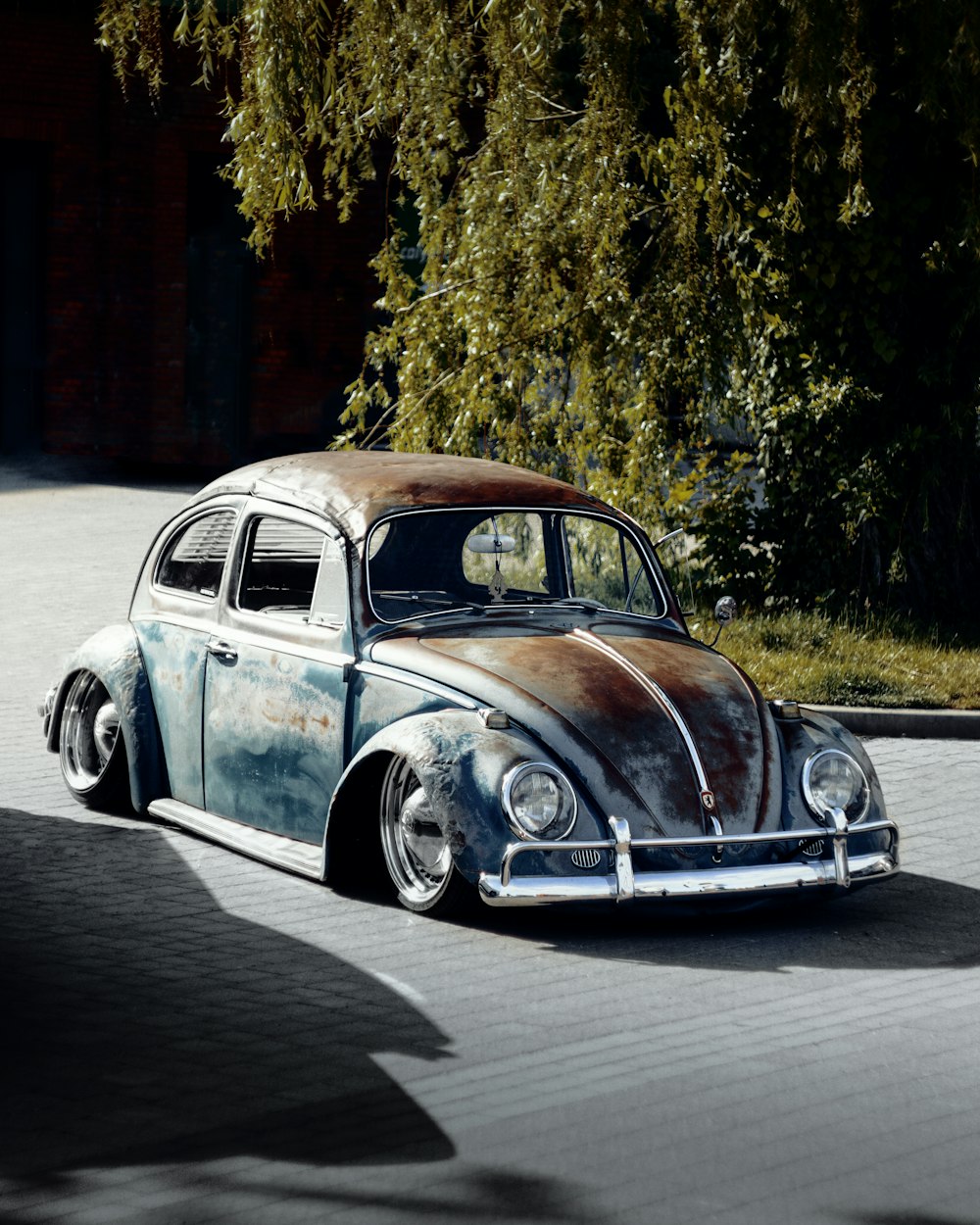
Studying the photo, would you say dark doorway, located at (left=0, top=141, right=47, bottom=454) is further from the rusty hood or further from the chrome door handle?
the rusty hood

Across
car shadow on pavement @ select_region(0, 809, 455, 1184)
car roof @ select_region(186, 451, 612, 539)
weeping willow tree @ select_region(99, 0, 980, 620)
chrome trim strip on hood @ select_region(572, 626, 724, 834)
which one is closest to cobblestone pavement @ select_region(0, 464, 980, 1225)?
car shadow on pavement @ select_region(0, 809, 455, 1184)

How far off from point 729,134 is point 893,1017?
8.20m

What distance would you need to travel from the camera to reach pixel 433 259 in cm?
1387

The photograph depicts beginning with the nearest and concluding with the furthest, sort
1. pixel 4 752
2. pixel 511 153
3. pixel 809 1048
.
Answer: pixel 809 1048 < pixel 4 752 < pixel 511 153

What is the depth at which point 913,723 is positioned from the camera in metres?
11.2

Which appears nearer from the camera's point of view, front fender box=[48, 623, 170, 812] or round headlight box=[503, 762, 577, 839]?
round headlight box=[503, 762, 577, 839]

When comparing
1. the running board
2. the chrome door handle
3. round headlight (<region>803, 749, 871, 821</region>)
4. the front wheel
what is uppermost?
the chrome door handle

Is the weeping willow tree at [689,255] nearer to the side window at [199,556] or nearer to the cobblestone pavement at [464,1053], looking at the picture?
the side window at [199,556]

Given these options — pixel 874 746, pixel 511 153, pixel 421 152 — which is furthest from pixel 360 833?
pixel 421 152

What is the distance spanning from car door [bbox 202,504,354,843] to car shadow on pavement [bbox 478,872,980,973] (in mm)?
989

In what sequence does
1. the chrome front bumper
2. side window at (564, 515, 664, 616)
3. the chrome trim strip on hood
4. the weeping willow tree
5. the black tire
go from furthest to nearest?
the weeping willow tree
the black tire
side window at (564, 515, 664, 616)
the chrome trim strip on hood
the chrome front bumper

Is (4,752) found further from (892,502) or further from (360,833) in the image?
(892,502)

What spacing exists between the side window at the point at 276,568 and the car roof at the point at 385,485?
161 millimetres

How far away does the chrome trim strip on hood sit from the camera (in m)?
6.63
